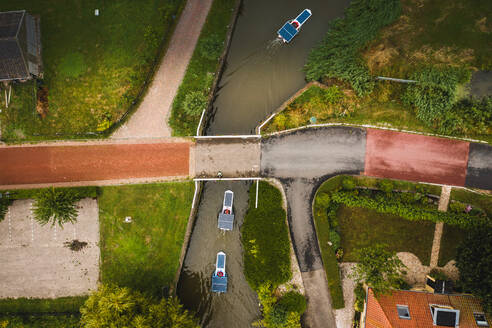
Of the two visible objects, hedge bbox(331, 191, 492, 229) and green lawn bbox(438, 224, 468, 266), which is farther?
green lawn bbox(438, 224, 468, 266)

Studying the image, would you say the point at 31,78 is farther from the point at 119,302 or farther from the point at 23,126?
the point at 119,302

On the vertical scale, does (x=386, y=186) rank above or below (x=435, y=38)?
below

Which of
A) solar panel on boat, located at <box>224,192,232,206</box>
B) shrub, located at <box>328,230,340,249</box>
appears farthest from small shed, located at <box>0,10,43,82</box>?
shrub, located at <box>328,230,340,249</box>

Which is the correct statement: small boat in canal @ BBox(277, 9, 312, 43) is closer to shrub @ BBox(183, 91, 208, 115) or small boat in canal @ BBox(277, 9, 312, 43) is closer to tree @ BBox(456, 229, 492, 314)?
shrub @ BBox(183, 91, 208, 115)

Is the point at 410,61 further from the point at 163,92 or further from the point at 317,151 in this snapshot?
the point at 163,92

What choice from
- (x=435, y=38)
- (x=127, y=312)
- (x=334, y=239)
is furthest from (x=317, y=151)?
(x=127, y=312)

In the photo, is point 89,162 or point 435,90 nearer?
point 435,90

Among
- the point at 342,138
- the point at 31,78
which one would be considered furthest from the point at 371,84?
the point at 31,78
